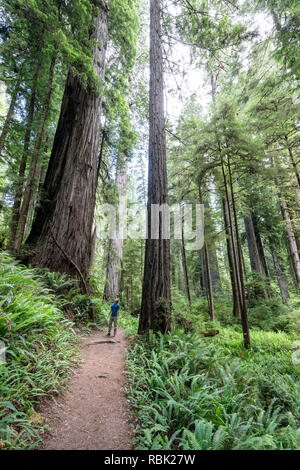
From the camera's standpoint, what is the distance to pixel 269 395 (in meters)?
3.21

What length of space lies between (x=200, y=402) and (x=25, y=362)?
80.2 inches

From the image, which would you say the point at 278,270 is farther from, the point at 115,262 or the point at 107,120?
the point at 107,120

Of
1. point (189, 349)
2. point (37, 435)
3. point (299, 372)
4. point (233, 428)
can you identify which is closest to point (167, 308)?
point (189, 349)

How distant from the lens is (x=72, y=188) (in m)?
4.79

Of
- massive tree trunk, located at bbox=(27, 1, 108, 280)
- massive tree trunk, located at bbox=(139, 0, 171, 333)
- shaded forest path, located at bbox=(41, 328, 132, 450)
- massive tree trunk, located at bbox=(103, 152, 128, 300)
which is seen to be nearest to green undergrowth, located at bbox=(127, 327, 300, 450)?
shaded forest path, located at bbox=(41, 328, 132, 450)

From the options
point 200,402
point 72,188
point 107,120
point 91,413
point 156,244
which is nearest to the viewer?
point 91,413

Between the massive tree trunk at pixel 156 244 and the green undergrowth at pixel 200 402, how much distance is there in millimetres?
420

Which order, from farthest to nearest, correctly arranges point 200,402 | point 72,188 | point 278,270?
point 278,270, point 72,188, point 200,402

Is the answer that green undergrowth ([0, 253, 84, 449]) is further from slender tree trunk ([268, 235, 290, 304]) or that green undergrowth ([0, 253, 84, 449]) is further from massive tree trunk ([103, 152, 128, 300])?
slender tree trunk ([268, 235, 290, 304])

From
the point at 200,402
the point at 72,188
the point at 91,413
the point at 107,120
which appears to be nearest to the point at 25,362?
the point at 91,413

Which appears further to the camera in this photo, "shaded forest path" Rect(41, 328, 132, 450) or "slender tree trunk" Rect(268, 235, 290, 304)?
"slender tree trunk" Rect(268, 235, 290, 304)

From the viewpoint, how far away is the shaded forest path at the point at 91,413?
167cm

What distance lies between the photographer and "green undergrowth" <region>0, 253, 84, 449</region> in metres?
1.55

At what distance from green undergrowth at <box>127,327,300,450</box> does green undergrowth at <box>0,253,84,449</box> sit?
0.96 m
